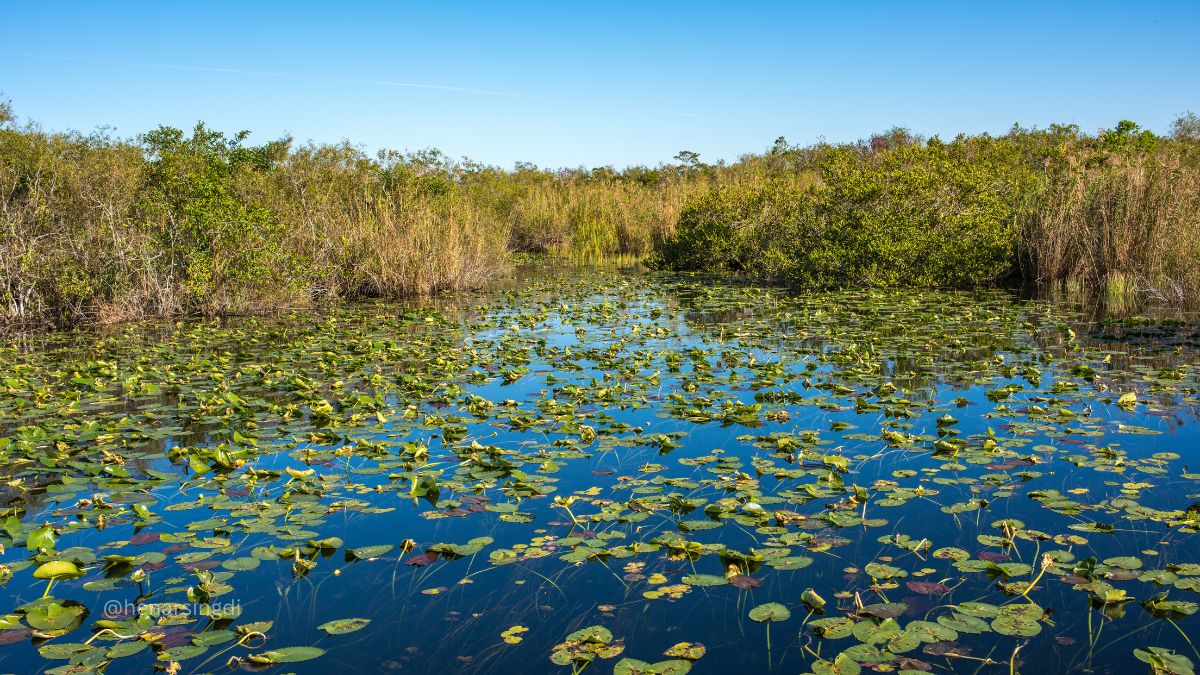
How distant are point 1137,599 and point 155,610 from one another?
387cm

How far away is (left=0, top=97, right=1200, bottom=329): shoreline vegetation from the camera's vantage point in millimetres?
11695

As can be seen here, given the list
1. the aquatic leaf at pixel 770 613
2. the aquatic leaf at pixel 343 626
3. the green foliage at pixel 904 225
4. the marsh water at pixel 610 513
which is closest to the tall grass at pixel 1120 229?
the green foliage at pixel 904 225

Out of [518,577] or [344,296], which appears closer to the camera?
[518,577]

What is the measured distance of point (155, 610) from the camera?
335 centimetres

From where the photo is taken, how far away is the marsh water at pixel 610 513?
10.3ft

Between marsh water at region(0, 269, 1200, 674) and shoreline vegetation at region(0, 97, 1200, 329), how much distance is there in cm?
353

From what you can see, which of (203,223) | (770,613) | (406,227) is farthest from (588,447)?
(406,227)

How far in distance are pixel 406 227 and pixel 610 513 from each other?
1185cm

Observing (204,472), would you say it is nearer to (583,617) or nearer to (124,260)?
(583,617)

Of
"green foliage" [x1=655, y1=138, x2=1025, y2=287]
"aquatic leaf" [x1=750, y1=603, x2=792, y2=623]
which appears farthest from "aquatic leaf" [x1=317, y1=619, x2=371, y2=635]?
"green foliage" [x1=655, y1=138, x2=1025, y2=287]

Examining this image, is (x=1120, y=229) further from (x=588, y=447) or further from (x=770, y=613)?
(x=770, y=613)

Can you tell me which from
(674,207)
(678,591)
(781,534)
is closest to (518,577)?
(678,591)

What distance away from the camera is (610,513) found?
436 cm

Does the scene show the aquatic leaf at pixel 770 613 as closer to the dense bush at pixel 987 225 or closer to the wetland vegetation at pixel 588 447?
the wetland vegetation at pixel 588 447
